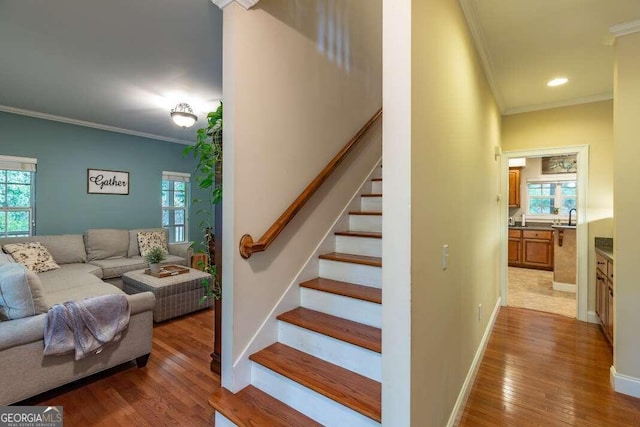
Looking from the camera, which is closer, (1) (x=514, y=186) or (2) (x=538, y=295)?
(2) (x=538, y=295)

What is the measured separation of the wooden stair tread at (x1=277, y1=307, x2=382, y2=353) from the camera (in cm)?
160

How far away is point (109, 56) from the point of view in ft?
8.68

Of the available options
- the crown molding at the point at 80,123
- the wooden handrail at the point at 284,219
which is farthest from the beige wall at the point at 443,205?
the crown molding at the point at 80,123

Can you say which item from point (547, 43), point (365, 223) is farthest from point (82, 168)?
point (547, 43)

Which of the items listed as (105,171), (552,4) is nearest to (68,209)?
(105,171)

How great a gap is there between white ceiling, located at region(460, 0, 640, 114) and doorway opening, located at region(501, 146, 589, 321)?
85cm

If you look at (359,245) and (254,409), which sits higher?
(359,245)

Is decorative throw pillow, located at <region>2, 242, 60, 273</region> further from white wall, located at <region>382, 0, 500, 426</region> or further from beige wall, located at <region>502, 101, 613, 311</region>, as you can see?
beige wall, located at <region>502, 101, 613, 311</region>

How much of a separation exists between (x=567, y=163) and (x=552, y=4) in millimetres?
5775

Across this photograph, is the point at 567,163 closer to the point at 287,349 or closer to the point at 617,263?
the point at 617,263

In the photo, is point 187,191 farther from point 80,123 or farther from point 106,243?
point 80,123

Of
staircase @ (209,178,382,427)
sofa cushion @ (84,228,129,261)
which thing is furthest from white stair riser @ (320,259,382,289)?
sofa cushion @ (84,228,129,261)

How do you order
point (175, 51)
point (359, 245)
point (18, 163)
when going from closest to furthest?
point (359, 245) < point (175, 51) < point (18, 163)

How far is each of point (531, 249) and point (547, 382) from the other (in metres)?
4.70
